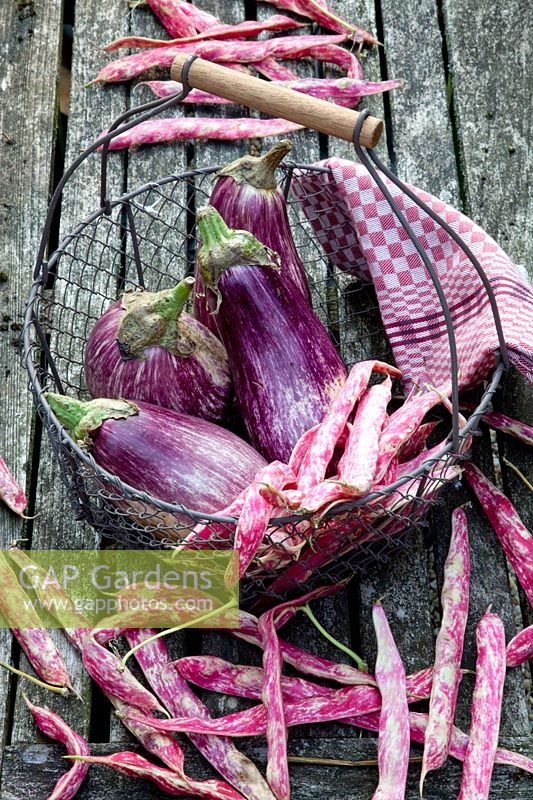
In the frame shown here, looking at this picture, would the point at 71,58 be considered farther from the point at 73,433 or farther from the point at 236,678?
the point at 236,678

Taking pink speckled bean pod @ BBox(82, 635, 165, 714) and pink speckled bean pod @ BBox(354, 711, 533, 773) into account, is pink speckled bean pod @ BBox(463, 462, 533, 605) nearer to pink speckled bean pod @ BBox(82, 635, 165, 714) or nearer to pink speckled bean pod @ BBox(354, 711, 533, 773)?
Answer: pink speckled bean pod @ BBox(354, 711, 533, 773)

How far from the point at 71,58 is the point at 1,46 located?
0.19m

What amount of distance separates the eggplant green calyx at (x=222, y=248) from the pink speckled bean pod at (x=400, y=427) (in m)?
0.37

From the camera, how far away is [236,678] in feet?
5.35

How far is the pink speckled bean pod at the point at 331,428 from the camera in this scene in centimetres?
150

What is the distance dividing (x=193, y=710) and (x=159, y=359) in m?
0.61

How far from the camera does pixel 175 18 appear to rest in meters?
2.58

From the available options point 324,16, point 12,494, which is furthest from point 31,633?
point 324,16

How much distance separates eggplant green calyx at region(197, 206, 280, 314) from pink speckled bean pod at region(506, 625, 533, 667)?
0.78 m

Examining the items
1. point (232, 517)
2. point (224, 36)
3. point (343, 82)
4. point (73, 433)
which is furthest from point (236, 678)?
point (224, 36)

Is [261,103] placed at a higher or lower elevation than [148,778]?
higher

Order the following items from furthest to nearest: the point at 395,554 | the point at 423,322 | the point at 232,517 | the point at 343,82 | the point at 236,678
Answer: the point at 343,82, the point at 423,322, the point at 395,554, the point at 236,678, the point at 232,517

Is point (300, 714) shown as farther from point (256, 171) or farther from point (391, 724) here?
point (256, 171)

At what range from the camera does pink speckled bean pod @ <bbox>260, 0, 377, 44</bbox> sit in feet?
8.46
